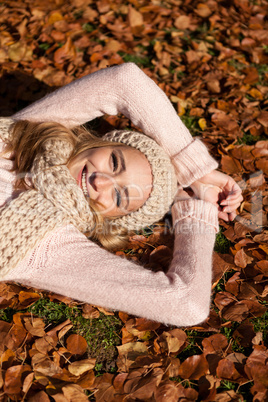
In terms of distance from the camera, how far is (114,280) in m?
1.90

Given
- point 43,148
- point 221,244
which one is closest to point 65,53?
point 43,148

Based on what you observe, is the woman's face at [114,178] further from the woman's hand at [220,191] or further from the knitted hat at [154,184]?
the woman's hand at [220,191]

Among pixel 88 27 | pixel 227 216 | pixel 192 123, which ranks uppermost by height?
pixel 88 27

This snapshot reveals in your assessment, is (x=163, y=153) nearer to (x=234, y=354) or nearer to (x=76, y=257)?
(x=76, y=257)

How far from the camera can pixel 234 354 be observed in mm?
1968

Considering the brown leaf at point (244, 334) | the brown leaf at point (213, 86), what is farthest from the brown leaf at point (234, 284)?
the brown leaf at point (213, 86)

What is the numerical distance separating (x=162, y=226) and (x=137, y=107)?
33.7 inches

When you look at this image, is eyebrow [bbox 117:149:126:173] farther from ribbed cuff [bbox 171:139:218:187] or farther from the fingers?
the fingers

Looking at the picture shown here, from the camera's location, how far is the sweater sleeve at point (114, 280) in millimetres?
1879

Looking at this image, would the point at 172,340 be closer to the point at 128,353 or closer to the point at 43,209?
the point at 128,353

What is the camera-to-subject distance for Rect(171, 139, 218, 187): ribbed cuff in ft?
8.25

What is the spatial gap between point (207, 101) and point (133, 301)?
2082mm

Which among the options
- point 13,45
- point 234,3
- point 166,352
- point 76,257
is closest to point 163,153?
point 76,257

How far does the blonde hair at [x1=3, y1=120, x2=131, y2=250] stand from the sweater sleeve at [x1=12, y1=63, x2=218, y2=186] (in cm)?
14
